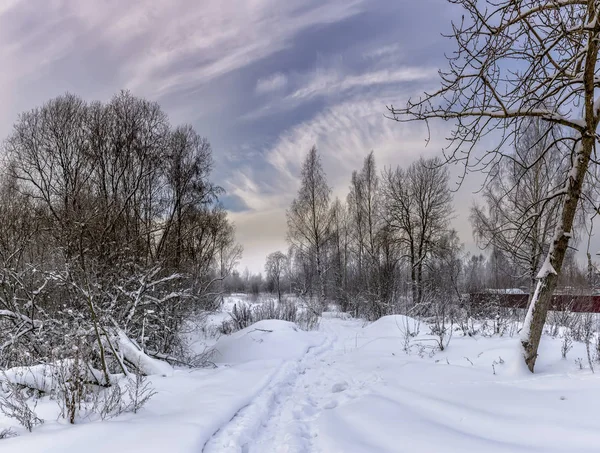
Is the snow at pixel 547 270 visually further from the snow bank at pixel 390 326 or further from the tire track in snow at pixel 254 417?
the snow bank at pixel 390 326

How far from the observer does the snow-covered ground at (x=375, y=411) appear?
3.10 m

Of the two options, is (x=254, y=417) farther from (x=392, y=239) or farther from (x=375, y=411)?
(x=392, y=239)

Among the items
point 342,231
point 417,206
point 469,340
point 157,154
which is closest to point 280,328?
point 469,340

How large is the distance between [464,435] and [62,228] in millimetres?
9934

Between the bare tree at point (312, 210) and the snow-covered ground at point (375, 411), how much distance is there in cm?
1866

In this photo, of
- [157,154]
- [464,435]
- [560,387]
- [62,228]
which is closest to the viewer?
[464,435]

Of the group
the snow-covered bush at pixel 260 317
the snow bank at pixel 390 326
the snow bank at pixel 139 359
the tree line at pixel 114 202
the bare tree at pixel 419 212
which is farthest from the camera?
the bare tree at pixel 419 212

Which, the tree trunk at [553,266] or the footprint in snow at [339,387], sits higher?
the tree trunk at [553,266]

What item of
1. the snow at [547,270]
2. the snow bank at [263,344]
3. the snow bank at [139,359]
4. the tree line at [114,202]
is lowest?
the snow bank at [263,344]

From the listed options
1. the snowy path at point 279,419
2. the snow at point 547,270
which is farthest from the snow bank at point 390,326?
the snow at point 547,270

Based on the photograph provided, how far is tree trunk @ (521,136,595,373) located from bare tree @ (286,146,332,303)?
20555 mm

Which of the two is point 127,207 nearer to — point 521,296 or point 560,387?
point 560,387

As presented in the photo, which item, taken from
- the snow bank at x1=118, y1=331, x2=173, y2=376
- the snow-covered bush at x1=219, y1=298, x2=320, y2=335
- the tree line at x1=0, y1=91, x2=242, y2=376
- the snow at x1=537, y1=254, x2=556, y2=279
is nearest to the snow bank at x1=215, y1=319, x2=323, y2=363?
the tree line at x1=0, y1=91, x2=242, y2=376

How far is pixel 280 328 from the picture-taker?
1045 cm
